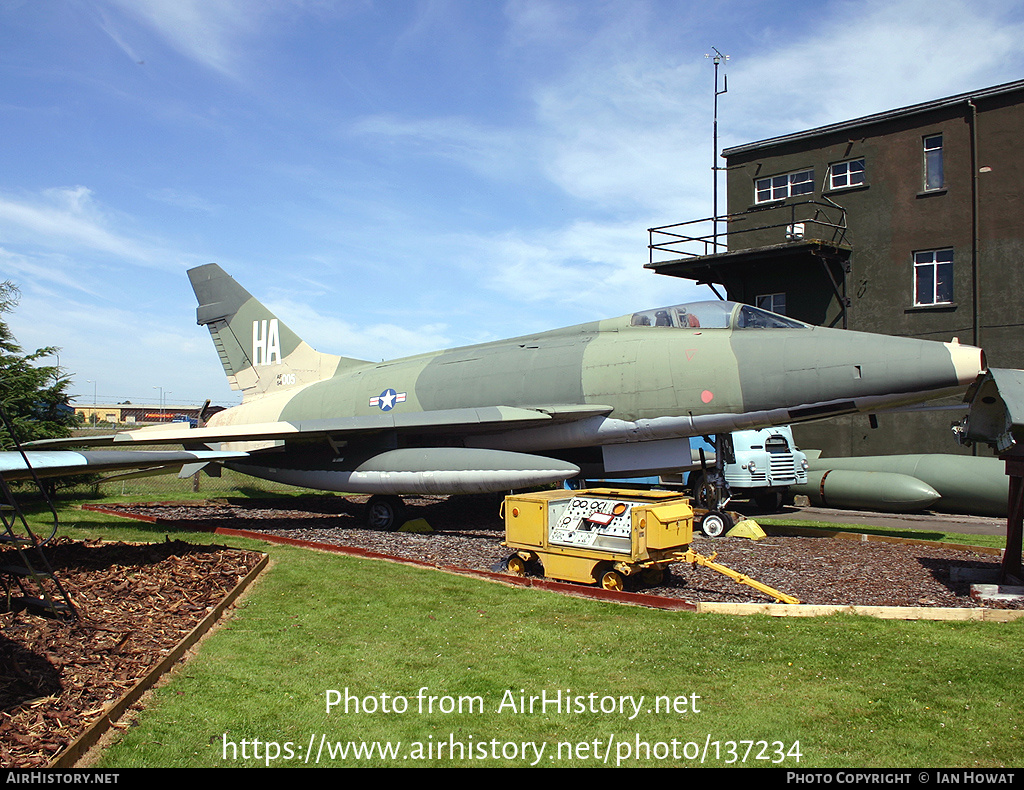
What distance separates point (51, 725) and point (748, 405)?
31.9 feet

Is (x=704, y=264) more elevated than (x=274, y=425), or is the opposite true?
(x=704, y=264)

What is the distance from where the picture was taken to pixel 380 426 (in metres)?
12.9

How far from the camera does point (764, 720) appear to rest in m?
4.72

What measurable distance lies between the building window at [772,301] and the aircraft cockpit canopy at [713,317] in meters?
13.4

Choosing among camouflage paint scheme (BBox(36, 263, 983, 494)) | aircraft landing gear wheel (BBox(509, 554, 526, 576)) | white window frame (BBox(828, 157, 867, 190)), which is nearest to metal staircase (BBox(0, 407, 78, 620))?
aircraft landing gear wheel (BBox(509, 554, 526, 576))

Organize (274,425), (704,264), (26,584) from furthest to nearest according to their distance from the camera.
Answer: (704,264), (274,425), (26,584)

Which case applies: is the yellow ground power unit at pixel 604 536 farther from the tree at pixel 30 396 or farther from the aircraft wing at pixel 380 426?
the tree at pixel 30 396

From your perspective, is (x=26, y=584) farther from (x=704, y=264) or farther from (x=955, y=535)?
(x=704, y=264)

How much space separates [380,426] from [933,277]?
18.5 metres

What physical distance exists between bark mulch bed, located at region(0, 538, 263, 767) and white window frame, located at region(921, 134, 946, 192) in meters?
22.6

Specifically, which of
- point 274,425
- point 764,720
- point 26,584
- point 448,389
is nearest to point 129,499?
point 274,425

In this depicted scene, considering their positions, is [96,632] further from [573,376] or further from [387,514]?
[573,376]

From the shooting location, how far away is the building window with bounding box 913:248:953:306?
21.9 metres

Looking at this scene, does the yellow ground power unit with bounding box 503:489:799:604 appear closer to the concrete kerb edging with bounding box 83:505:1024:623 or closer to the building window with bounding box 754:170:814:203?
the concrete kerb edging with bounding box 83:505:1024:623
